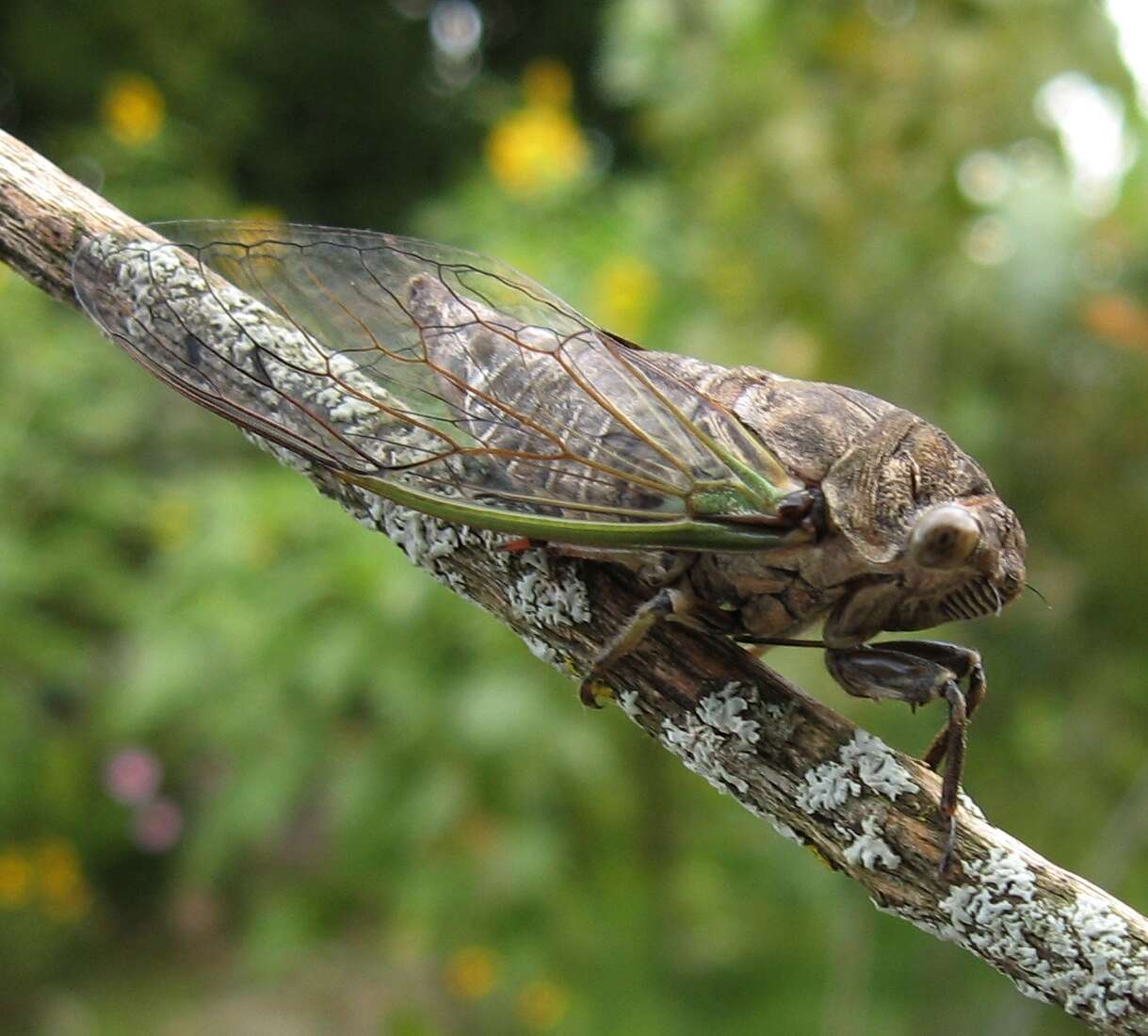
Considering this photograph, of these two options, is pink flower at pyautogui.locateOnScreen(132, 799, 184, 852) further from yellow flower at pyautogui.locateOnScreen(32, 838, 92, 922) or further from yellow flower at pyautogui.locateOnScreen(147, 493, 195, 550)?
yellow flower at pyautogui.locateOnScreen(147, 493, 195, 550)

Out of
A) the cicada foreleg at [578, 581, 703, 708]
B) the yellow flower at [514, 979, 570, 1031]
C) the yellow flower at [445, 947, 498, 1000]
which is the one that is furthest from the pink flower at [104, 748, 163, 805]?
the cicada foreleg at [578, 581, 703, 708]

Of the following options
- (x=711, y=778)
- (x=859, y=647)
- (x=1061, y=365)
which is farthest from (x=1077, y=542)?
(x=711, y=778)

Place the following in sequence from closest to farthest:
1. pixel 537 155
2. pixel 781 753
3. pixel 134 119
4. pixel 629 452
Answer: pixel 781 753 < pixel 629 452 < pixel 537 155 < pixel 134 119

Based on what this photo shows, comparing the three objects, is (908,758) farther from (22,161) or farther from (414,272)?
(22,161)

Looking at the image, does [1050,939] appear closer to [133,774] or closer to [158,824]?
[133,774]

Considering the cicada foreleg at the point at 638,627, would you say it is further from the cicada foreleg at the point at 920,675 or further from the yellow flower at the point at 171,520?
the yellow flower at the point at 171,520

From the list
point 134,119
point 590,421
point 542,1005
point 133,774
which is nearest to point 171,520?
point 133,774

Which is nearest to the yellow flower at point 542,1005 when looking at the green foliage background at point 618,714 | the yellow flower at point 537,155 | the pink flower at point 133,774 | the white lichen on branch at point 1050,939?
the green foliage background at point 618,714
